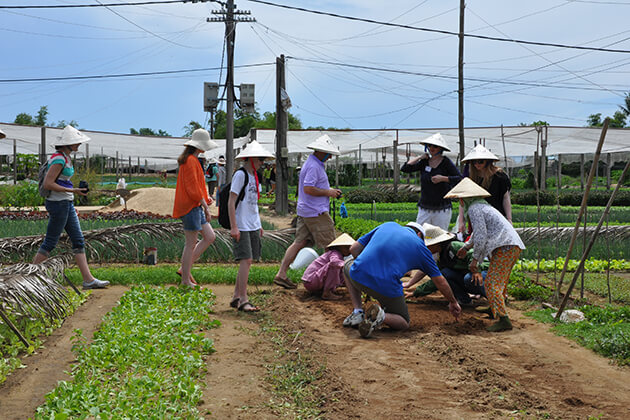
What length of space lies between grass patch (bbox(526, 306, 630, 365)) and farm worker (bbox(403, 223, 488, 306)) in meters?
0.72

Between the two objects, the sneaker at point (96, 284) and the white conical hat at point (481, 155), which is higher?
the white conical hat at point (481, 155)

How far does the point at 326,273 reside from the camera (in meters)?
7.35

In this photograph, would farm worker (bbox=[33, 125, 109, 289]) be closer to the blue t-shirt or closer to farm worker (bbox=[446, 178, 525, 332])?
the blue t-shirt

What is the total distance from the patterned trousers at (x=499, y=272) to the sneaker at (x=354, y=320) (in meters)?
1.23

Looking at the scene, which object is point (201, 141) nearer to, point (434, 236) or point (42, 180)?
point (42, 180)

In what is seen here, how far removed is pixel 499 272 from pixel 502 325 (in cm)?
50

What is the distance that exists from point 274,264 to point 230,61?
1332 cm

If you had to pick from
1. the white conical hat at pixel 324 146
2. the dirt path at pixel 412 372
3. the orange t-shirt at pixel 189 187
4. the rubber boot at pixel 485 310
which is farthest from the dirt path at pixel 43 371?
the rubber boot at pixel 485 310

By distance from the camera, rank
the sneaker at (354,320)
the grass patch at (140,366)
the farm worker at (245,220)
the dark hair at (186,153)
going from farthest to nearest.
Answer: the dark hair at (186,153) → the farm worker at (245,220) → the sneaker at (354,320) → the grass patch at (140,366)

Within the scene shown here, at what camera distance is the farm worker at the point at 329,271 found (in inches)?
286

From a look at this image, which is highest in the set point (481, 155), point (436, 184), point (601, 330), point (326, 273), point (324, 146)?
point (324, 146)

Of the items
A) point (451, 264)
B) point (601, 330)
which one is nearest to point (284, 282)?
point (451, 264)

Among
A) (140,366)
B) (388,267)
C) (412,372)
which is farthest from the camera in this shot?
(388,267)

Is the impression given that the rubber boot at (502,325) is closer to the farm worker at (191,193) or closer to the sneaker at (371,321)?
the sneaker at (371,321)
